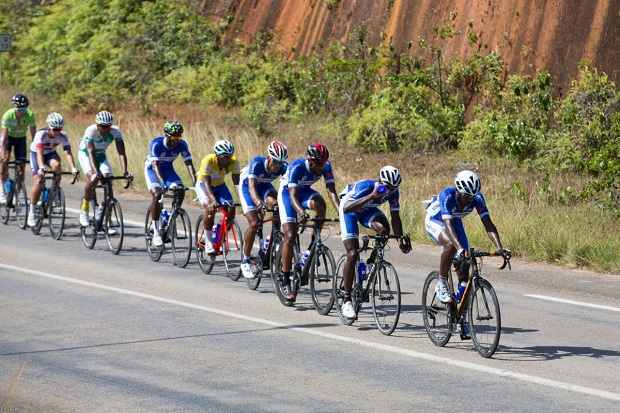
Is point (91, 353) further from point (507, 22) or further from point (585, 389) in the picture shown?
point (507, 22)

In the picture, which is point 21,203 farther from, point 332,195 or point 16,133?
point 332,195

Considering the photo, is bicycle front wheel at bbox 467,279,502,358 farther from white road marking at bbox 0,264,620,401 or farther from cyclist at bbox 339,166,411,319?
cyclist at bbox 339,166,411,319

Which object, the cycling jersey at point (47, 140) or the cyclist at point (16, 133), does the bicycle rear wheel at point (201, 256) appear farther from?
the cyclist at point (16, 133)

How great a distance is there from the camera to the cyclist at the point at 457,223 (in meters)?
9.82

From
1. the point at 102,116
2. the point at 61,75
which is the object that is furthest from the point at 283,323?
the point at 61,75

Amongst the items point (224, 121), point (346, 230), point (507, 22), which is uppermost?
point (507, 22)

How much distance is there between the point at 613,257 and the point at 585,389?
6110 millimetres

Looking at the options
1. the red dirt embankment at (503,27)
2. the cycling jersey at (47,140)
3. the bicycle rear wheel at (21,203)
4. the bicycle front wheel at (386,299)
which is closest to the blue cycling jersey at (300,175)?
the bicycle front wheel at (386,299)

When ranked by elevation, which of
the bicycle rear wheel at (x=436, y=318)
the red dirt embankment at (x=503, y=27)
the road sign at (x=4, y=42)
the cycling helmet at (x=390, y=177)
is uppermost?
the red dirt embankment at (x=503, y=27)

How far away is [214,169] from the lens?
14.0 metres

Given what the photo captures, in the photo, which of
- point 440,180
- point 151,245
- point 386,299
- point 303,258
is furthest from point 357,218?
point 440,180

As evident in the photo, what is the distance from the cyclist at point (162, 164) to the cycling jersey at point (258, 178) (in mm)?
1752

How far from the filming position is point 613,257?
1429cm

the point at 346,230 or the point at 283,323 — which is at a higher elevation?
the point at 346,230
